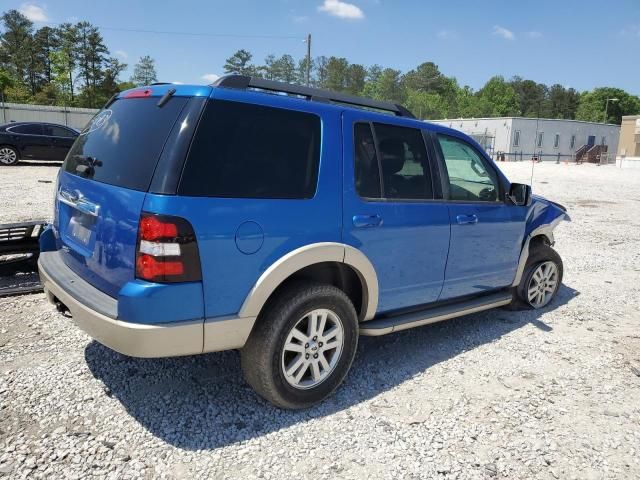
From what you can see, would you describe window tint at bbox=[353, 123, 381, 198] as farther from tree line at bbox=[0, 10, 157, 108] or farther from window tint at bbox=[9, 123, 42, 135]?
tree line at bbox=[0, 10, 157, 108]

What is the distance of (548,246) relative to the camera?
5.30 metres

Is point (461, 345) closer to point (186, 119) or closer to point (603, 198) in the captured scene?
point (186, 119)

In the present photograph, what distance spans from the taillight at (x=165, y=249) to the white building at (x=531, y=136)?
48.4m

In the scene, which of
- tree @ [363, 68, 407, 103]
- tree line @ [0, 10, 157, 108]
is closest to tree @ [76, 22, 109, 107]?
tree line @ [0, 10, 157, 108]

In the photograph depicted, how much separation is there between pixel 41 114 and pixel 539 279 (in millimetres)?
40956

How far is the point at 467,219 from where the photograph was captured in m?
4.04

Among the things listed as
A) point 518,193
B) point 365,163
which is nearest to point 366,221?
point 365,163

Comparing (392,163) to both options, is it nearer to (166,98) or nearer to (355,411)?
(166,98)

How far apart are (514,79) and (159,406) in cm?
13887

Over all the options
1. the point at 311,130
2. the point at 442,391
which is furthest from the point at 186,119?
the point at 442,391

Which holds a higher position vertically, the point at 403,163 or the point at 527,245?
→ the point at 403,163

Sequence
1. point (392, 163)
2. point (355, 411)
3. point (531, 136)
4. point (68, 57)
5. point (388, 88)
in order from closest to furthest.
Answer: point (355, 411)
point (392, 163)
point (531, 136)
point (68, 57)
point (388, 88)

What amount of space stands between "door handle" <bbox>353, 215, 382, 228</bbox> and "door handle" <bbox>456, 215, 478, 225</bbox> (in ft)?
3.02

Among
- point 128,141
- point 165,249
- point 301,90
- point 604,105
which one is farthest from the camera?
point 604,105
